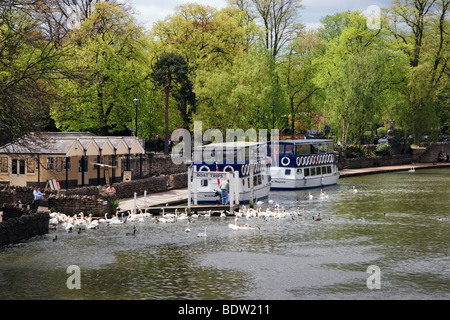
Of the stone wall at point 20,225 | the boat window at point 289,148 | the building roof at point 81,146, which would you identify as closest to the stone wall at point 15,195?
the building roof at point 81,146

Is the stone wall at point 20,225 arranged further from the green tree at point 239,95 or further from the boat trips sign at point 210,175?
the green tree at point 239,95

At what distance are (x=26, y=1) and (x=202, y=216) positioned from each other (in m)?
18.0

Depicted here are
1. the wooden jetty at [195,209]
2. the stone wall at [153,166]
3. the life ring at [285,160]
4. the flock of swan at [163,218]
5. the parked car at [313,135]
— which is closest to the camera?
the flock of swan at [163,218]

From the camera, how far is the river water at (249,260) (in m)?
22.0

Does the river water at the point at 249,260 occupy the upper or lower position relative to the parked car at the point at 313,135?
lower

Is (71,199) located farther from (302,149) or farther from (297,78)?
(297,78)

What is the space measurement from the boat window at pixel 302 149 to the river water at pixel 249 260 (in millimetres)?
15080

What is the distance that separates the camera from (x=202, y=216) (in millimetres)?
39188

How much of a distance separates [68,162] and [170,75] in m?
18.9

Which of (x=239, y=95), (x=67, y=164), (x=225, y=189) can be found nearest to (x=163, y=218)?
(x=225, y=189)

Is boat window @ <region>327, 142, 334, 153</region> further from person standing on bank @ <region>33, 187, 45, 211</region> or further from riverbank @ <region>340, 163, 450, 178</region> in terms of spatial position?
person standing on bank @ <region>33, 187, 45, 211</region>

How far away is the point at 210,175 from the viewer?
4259cm
